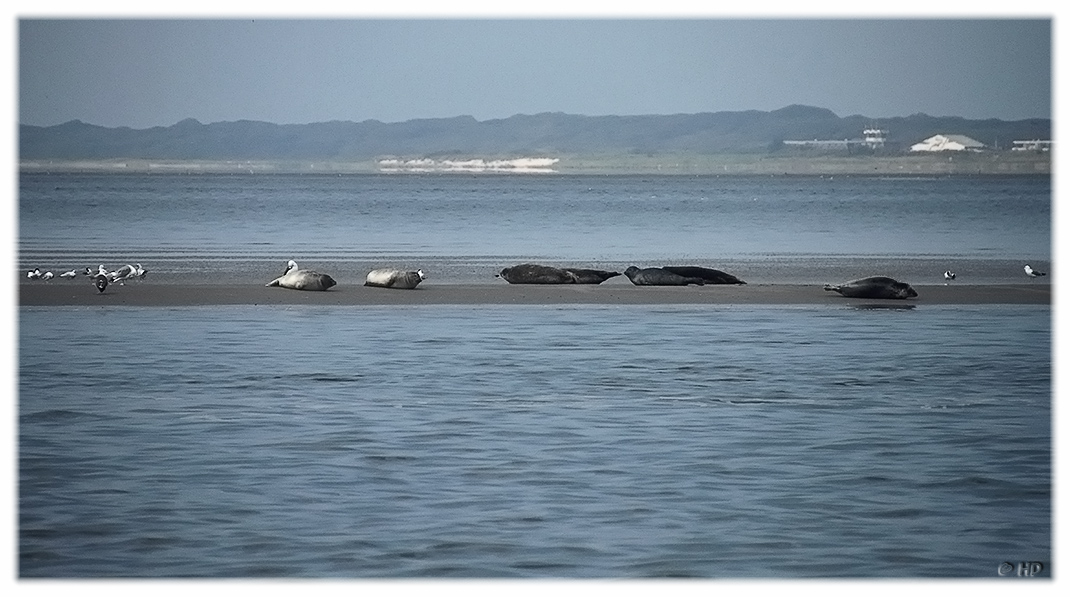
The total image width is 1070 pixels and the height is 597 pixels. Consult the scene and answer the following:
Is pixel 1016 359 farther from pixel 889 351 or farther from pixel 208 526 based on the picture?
pixel 208 526

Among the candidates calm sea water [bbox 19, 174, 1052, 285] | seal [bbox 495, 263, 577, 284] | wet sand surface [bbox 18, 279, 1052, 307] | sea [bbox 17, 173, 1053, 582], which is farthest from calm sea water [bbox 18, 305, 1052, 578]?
calm sea water [bbox 19, 174, 1052, 285]

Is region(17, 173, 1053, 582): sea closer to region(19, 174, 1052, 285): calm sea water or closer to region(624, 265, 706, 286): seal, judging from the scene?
region(624, 265, 706, 286): seal

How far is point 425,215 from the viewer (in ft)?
144

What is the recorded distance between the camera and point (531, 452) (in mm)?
8930

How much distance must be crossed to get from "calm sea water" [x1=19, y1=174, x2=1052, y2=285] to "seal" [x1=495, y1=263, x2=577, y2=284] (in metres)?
0.68

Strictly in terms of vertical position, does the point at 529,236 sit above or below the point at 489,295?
above

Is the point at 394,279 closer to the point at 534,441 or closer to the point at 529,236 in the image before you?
the point at 534,441

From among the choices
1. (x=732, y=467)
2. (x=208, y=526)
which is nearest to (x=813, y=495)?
(x=732, y=467)

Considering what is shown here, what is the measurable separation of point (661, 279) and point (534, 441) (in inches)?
403

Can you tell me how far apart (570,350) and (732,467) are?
15.8 feet

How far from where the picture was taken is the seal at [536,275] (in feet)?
63.2

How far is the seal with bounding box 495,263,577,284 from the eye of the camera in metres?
19.3

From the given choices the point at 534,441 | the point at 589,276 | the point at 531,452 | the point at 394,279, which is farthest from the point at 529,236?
the point at 531,452
